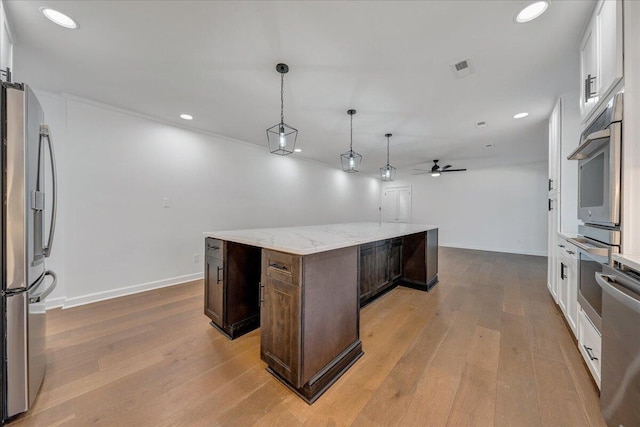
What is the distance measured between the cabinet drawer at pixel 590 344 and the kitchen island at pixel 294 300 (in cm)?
145

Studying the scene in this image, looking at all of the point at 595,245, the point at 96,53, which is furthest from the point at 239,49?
the point at 595,245

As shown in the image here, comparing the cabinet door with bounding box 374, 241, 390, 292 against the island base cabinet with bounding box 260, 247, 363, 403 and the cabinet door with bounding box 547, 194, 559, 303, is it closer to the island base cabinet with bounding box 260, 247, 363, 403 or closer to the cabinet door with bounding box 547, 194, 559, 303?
the island base cabinet with bounding box 260, 247, 363, 403

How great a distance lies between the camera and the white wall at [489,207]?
20.1ft

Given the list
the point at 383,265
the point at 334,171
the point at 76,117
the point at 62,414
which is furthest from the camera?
the point at 334,171

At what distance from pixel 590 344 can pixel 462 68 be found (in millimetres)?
2297

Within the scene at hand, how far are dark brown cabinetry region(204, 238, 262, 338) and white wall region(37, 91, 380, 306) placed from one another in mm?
1707

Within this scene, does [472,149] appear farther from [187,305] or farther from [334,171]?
[187,305]

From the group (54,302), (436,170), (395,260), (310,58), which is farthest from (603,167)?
(436,170)

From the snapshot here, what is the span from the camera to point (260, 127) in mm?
3719

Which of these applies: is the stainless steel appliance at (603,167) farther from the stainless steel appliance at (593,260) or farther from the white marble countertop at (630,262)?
the white marble countertop at (630,262)

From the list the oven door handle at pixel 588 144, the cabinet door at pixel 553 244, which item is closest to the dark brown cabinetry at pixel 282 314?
the oven door handle at pixel 588 144

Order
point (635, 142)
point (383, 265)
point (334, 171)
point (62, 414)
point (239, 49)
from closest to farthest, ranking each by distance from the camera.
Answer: point (635, 142)
point (62, 414)
point (239, 49)
point (383, 265)
point (334, 171)

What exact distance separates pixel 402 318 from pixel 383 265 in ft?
2.47

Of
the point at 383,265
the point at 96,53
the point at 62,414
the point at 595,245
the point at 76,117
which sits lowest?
the point at 62,414
